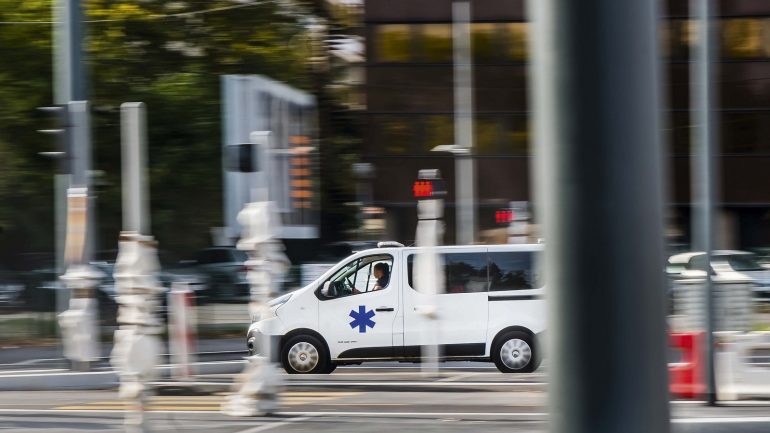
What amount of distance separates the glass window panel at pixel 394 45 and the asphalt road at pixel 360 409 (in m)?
26.6

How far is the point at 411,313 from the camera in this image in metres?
14.4

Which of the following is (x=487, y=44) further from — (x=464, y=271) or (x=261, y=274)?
(x=261, y=274)

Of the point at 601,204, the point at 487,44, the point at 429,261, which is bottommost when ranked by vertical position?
the point at 429,261

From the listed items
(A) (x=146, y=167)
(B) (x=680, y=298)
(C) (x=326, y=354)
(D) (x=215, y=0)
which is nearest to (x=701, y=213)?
(B) (x=680, y=298)

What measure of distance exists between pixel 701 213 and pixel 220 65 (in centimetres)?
1451

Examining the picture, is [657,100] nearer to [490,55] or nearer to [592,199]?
[592,199]

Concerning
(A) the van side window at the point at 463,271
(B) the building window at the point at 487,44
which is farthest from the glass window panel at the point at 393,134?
(A) the van side window at the point at 463,271

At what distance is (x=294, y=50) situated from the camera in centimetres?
2477

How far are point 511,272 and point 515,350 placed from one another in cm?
90

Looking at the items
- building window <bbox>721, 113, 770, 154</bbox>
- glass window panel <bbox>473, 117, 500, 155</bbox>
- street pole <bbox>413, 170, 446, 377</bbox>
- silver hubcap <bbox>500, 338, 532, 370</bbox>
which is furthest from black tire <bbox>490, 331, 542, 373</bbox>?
building window <bbox>721, 113, 770, 154</bbox>

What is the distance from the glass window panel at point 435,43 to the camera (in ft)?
130

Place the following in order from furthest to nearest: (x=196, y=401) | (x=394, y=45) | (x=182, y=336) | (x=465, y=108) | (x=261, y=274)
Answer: (x=394, y=45)
(x=465, y=108)
(x=182, y=336)
(x=196, y=401)
(x=261, y=274)

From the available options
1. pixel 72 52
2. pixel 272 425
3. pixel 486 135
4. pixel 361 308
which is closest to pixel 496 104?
pixel 486 135

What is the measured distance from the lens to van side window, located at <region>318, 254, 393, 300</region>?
14.5 m
